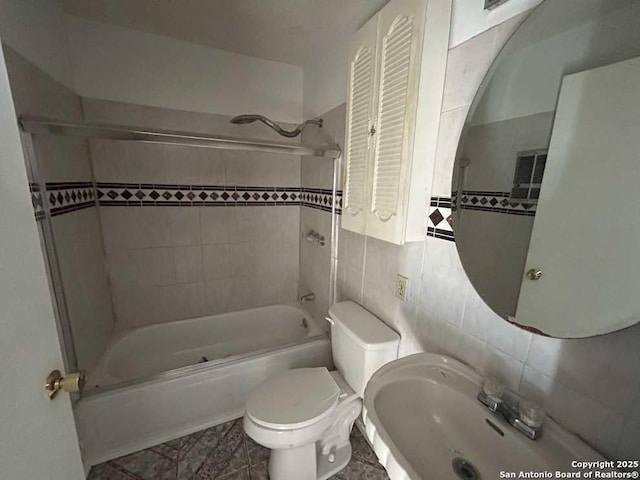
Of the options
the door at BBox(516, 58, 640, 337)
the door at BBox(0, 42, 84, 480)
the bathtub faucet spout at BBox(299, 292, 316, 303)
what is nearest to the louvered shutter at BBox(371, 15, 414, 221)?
the door at BBox(516, 58, 640, 337)

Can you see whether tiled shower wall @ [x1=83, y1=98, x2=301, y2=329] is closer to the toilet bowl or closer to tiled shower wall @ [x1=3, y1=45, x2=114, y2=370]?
tiled shower wall @ [x1=3, y1=45, x2=114, y2=370]

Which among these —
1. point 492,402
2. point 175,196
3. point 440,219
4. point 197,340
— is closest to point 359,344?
point 492,402

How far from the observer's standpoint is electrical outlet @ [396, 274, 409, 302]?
3.77 feet

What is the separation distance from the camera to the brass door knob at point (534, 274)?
696 millimetres

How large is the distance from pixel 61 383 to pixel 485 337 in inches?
43.8

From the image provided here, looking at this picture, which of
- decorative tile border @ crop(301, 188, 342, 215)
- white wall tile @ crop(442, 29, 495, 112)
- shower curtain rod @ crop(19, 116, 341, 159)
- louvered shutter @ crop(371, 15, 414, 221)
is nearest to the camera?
white wall tile @ crop(442, 29, 495, 112)

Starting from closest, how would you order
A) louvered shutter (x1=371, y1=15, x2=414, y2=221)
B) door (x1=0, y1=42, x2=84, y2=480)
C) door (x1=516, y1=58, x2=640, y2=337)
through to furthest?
door (x1=0, y1=42, x2=84, y2=480) → door (x1=516, y1=58, x2=640, y2=337) → louvered shutter (x1=371, y1=15, x2=414, y2=221)

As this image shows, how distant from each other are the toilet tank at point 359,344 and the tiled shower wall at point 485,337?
7 cm

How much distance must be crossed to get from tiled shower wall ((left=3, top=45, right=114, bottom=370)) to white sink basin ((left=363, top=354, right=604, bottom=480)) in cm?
155

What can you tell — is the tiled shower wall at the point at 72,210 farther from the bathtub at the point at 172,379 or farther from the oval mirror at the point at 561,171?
the oval mirror at the point at 561,171

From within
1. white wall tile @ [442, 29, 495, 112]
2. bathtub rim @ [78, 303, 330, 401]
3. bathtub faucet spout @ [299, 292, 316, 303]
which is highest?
white wall tile @ [442, 29, 495, 112]

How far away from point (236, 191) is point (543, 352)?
199 centimetres

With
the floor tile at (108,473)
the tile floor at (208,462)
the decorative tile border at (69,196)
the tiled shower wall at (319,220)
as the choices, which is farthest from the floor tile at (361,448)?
the decorative tile border at (69,196)

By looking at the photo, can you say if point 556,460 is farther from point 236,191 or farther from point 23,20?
point 23,20
